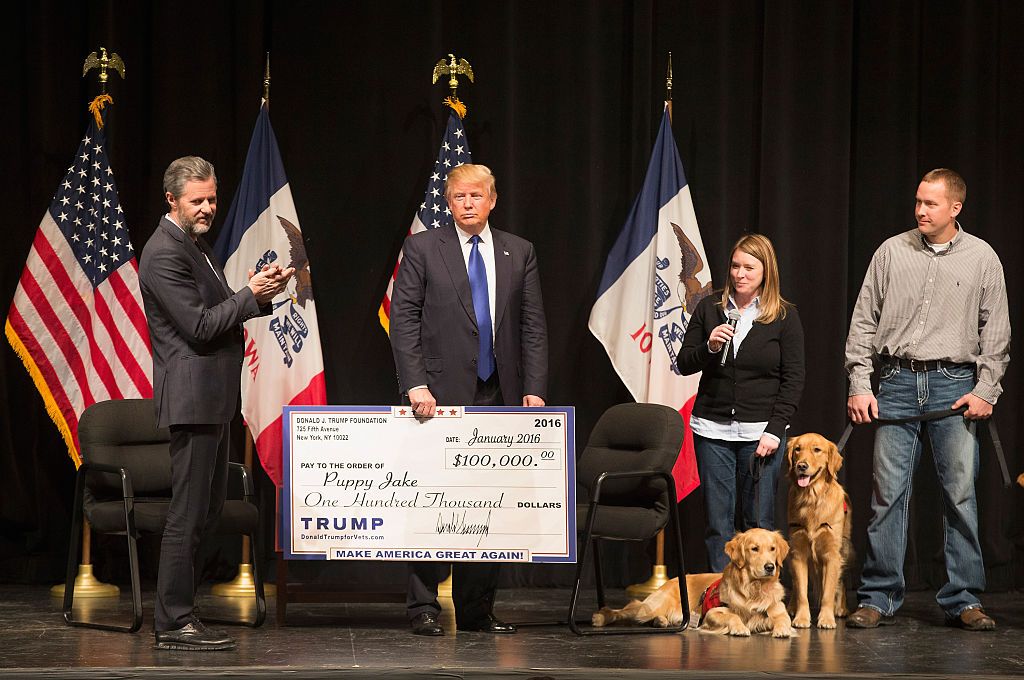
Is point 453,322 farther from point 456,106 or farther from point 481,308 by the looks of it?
point 456,106

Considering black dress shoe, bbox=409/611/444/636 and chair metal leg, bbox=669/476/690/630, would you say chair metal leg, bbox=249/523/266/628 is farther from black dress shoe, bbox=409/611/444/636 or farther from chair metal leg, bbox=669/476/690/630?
chair metal leg, bbox=669/476/690/630

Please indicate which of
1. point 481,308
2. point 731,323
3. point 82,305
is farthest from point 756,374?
point 82,305

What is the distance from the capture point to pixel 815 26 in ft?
19.4

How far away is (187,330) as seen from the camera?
3889 millimetres

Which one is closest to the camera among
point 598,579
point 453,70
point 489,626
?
point 489,626

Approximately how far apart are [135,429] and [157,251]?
1.30m

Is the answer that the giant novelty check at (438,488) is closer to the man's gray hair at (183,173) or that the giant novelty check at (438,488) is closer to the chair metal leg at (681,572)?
the chair metal leg at (681,572)

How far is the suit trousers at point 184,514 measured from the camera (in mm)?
3982

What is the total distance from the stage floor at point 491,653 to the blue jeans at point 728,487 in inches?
17.0

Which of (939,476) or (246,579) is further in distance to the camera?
(246,579)

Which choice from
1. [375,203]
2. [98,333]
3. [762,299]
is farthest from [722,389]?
[98,333]

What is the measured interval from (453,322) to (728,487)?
1279 mm

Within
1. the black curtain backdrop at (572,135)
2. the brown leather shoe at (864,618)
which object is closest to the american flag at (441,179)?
the black curtain backdrop at (572,135)

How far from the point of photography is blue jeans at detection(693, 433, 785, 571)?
4.68m
